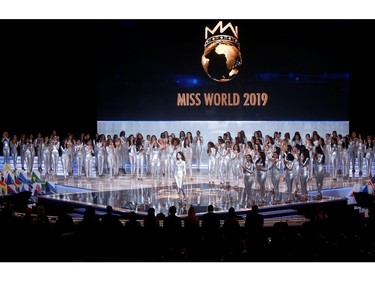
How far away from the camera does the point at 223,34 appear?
1834 centimetres

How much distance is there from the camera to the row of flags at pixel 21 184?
13.2 m

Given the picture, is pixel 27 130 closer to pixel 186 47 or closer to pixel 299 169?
pixel 186 47

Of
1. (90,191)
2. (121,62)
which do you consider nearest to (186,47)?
(121,62)

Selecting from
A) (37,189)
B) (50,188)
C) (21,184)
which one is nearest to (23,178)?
(21,184)

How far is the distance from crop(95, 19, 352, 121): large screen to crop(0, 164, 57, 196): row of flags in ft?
19.3

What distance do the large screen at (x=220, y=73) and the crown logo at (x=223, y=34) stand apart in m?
0.23

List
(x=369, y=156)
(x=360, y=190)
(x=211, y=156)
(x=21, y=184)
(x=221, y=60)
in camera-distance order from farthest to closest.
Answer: (x=221, y=60) → (x=369, y=156) → (x=211, y=156) → (x=21, y=184) → (x=360, y=190)

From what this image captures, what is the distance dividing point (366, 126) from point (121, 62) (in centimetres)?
854

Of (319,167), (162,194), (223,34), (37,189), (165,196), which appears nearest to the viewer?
(319,167)

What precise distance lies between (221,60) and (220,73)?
1.42 feet

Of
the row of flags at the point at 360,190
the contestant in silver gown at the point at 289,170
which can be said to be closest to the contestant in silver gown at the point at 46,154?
the contestant in silver gown at the point at 289,170

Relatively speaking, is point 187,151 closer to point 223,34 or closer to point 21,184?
point 21,184

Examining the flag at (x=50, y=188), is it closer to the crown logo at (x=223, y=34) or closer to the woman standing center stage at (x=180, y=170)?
the woman standing center stage at (x=180, y=170)

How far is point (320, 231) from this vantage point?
730 centimetres
